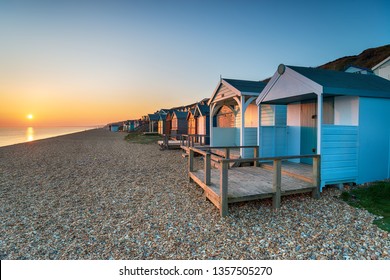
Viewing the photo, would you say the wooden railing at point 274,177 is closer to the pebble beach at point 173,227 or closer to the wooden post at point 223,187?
the wooden post at point 223,187

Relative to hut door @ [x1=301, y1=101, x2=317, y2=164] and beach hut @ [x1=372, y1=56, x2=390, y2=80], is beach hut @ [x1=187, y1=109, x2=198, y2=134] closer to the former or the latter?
hut door @ [x1=301, y1=101, x2=317, y2=164]

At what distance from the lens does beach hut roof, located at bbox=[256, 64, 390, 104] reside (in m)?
5.46

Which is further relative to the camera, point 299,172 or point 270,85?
point 270,85

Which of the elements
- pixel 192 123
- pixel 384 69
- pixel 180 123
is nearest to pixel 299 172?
pixel 192 123

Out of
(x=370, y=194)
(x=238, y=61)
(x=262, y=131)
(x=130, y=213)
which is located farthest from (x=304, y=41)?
(x=130, y=213)

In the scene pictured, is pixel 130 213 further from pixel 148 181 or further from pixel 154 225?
pixel 148 181

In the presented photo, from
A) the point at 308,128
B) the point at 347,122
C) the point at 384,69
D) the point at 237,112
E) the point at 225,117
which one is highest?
the point at 384,69

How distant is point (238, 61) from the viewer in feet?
55.2

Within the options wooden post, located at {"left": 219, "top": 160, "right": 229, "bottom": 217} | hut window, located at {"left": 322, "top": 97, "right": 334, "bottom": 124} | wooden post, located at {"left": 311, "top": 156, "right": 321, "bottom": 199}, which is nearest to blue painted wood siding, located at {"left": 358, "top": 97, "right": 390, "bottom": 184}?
hut window, located at {"left": 322, "top": 97, "right": 334, "bottom": 124}

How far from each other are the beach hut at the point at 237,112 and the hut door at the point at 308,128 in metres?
2.02

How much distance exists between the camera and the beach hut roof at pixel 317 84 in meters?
5.46

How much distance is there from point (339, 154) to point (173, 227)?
4.90 meters

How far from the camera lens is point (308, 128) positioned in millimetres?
7738

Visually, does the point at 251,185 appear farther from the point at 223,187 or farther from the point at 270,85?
the point at 270,85
